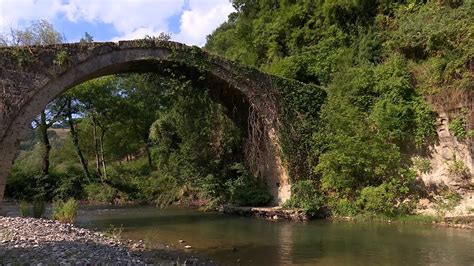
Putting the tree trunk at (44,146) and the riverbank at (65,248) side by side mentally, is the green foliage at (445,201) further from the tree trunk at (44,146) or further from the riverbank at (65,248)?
the tree trunk at (44,146)

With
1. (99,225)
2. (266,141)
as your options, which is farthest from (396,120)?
(99,225)

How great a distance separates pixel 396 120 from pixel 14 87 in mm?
13013

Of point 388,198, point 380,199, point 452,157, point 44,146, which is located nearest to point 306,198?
point 380,199

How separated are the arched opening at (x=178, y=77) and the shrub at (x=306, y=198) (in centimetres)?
134

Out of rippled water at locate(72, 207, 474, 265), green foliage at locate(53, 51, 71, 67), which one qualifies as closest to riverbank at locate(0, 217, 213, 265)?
rippled water at locate(72, 207, 474, 265)

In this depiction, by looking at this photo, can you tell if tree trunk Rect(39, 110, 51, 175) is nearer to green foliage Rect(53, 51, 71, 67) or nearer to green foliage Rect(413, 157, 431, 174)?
green foliage Rect(53, 51, 71, 67)

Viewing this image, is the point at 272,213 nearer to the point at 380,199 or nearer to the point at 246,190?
the point at 246,190

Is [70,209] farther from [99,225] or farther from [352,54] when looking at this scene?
[352,54]

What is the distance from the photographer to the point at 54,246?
956 centimetres

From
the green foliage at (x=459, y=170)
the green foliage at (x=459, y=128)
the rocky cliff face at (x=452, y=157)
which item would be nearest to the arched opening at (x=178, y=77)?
the rocky cliff face at (x=452, y=157)

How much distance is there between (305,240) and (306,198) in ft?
16.9

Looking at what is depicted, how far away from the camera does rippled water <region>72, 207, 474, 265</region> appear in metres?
10.2

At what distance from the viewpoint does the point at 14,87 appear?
14.9m

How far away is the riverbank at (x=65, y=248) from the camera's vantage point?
27.5 feet
